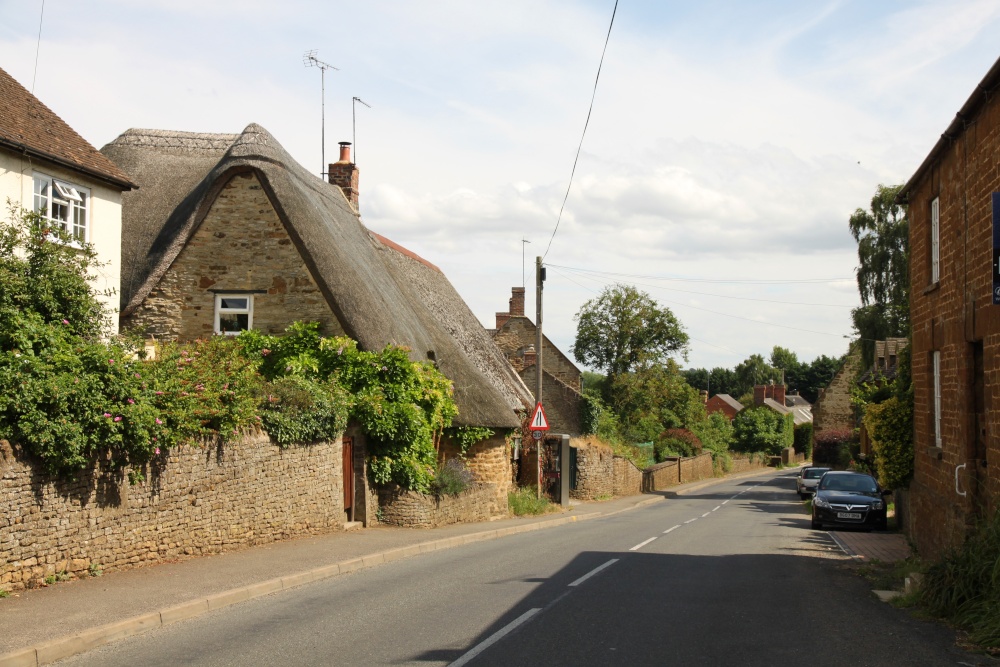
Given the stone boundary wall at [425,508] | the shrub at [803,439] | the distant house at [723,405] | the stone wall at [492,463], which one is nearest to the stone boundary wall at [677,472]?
the stone wall at [492,463]

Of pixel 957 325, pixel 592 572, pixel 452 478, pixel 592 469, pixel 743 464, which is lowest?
pixel 743 464

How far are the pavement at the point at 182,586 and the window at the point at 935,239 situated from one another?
4.87 m

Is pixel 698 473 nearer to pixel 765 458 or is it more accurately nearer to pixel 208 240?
pixel 765 458

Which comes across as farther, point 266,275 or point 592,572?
point 266,275

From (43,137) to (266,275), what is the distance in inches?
210

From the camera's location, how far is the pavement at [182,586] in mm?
8047

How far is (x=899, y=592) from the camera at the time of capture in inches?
454

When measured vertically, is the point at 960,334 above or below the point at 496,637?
above

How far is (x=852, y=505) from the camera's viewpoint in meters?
22.0

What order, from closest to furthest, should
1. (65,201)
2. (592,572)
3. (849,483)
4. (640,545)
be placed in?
(592,572) → (640,545) → (65,201) → (849,483)

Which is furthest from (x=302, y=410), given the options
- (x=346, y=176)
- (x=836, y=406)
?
(x=836, y=406)

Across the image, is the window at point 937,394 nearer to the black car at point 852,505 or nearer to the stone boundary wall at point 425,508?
the black car at point 852,505

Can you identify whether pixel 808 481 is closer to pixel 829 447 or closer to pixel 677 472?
pixel 677 472

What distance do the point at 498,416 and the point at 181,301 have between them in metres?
7.96
